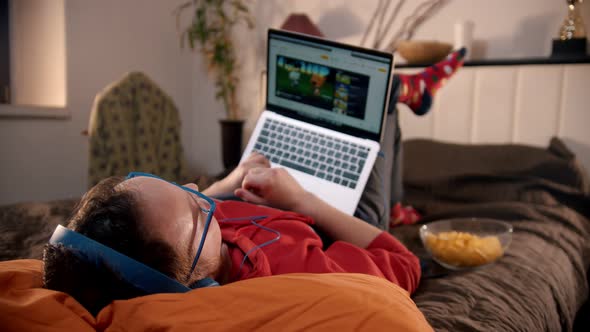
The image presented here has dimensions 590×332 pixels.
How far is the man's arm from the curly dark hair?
15.2 inches

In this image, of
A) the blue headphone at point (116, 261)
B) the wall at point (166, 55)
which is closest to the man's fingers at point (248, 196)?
the blue headphone at point (116, 261)

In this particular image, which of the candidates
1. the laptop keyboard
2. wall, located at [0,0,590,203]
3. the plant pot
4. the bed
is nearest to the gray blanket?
the bed

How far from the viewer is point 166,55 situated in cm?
363

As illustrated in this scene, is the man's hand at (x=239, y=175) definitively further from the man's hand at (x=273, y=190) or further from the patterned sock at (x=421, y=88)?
the patterned sock at (x=421, y=88)

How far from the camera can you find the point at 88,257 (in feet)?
1.81

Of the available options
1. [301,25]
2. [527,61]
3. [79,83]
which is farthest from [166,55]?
[527,61]

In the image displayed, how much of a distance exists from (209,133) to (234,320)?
3.43 m

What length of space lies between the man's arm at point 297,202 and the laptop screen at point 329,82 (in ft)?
1.04

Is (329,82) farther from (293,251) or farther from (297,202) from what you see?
(293,251)

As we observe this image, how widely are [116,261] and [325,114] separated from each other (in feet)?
2.77

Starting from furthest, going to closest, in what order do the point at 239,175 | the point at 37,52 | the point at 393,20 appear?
1. the point at 37,52
2. the point at 393,20
3. the point at 239,175

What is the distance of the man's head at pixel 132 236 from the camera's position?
558 millimetres

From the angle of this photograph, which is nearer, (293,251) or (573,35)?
(293,251)

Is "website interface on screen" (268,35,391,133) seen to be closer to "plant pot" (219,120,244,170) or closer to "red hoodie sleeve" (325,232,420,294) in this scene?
"red hoodie sleeve" (325,232,420,294)
